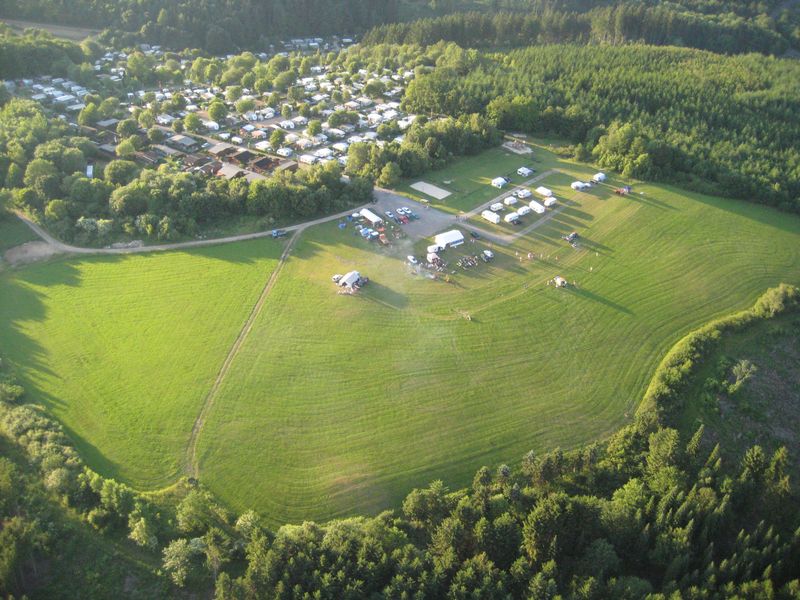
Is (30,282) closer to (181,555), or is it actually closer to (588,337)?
(181,555)

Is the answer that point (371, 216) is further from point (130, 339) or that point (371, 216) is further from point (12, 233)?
point (12, 233)

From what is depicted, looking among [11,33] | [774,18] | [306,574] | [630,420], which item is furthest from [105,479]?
[774,18]

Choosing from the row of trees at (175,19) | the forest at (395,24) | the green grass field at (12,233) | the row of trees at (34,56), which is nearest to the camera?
the green grass field at (12,233)

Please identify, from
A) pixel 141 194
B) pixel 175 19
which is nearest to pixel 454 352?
pixel 141 194

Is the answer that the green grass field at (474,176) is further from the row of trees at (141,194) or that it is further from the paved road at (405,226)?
the row of trees at (141,194)

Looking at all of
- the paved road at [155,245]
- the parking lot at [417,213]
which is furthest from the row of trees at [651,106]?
the paved road at [155,245]

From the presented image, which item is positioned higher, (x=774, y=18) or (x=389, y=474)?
(x=774, y=18)
